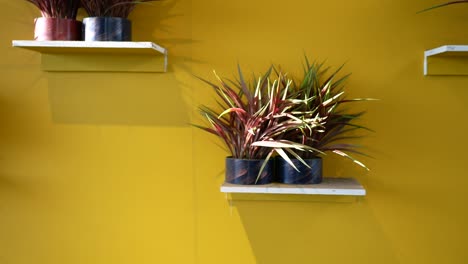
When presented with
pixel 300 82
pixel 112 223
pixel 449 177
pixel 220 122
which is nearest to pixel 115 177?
pixel 112 223

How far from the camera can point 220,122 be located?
1522 millimetres

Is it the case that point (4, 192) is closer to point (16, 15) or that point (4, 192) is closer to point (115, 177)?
point (115, 177)

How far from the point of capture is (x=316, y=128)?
58.9 inches

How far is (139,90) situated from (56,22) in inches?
13.0

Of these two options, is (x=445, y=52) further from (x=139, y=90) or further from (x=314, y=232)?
(x=139, y=90)

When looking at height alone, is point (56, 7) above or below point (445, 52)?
above

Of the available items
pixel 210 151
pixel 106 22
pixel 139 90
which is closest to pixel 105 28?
pixel 106 22

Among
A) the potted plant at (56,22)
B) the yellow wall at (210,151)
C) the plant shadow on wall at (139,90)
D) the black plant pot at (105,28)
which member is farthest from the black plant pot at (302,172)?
the potted plant at (56,22)

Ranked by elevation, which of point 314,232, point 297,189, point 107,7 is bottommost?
point 314,232

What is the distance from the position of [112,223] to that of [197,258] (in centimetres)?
31

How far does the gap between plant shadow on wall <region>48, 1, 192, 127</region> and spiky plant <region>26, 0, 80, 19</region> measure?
0.20 m

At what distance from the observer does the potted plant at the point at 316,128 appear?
146cm

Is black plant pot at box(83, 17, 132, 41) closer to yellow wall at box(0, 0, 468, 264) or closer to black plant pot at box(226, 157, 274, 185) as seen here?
yellow wall at box(0, 0, 468, 264)

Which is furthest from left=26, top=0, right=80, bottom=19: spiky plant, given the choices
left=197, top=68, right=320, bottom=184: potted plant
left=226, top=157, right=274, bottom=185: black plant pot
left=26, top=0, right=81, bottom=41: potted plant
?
left=226, top=157, right=274, bottom=185: black plant pot
